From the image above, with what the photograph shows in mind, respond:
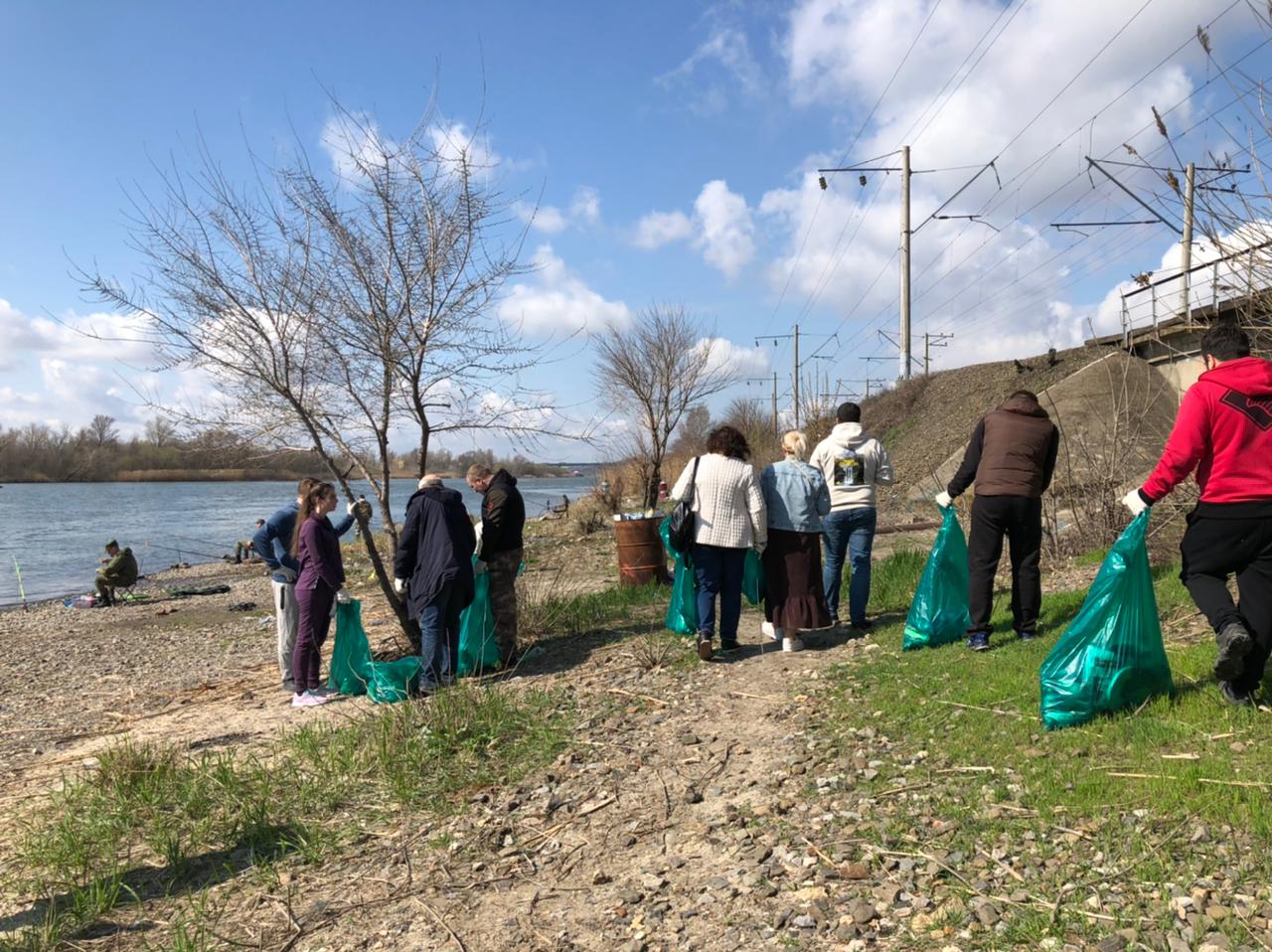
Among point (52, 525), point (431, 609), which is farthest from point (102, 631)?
point (52, 525)

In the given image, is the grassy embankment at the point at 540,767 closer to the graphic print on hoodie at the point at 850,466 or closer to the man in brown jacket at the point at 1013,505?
the man in brown jacket at the point at 1013,505

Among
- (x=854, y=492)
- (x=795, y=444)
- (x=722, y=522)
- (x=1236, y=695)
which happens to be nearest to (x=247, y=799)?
(x=722, y=522)

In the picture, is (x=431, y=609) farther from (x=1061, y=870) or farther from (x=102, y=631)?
(x=102, y=631)

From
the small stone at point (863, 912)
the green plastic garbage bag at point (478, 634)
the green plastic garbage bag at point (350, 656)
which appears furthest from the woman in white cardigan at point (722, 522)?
the small stone at point (863, 912)

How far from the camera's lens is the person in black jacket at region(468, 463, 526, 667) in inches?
278

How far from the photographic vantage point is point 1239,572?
3.81 m

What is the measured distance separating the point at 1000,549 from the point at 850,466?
1.46 m

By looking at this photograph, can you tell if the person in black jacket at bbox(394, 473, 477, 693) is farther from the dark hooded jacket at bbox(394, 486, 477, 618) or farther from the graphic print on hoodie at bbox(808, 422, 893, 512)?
the graphic print on hoodie at bbox(808, 422, 893, 512)

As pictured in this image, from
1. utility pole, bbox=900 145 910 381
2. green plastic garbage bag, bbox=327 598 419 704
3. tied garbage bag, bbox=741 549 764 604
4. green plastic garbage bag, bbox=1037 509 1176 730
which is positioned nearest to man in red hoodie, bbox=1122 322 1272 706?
green plastic garbage bag, bbox=1037 509 1176 730

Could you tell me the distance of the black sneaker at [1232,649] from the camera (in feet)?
11.7

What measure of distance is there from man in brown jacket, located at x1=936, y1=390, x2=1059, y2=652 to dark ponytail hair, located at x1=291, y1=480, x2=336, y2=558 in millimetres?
4861

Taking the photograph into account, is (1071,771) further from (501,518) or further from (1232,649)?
(501,518)

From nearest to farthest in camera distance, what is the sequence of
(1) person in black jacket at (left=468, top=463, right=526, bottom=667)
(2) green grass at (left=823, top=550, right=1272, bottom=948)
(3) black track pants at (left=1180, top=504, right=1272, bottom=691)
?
(2) green grass at (left=823, top=550, right=1272, bottom=948), (3) black track pants at (left=1180, top=504, right=1272, bottom=691), (1) person in black jacket at (left=468, top=463, right=526, bottom=667)

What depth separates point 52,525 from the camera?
133 feet
